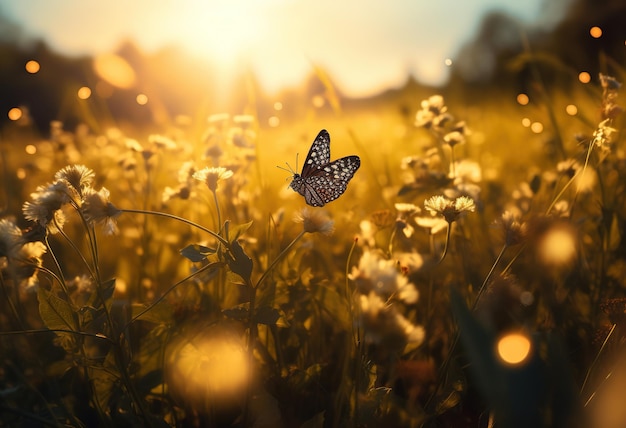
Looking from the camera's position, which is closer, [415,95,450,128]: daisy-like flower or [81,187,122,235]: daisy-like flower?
[81,187,122,235]: daisy-like flower

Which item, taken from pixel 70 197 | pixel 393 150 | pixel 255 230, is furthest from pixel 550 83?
pixel 70 197

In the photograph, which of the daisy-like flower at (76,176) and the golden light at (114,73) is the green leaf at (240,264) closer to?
the daisy-like flower at (76,176)

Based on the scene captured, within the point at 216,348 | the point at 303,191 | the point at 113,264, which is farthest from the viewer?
the point at 113,264

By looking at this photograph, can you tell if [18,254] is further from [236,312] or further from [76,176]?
[236,312]

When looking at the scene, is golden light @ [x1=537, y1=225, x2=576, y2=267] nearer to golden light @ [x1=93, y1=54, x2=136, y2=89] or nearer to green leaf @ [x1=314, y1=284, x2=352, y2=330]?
green leaf @ [x1=314, y1=284, x2=352, y2=330]

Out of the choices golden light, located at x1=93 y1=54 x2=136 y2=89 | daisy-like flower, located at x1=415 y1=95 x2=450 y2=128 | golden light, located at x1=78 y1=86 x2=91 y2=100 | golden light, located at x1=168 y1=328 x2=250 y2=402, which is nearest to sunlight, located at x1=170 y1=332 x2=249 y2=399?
golden light, located at x1=168 y1=328 x2=250 y2=402

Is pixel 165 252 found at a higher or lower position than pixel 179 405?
higher

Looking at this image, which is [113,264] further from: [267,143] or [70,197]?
[267,143]
